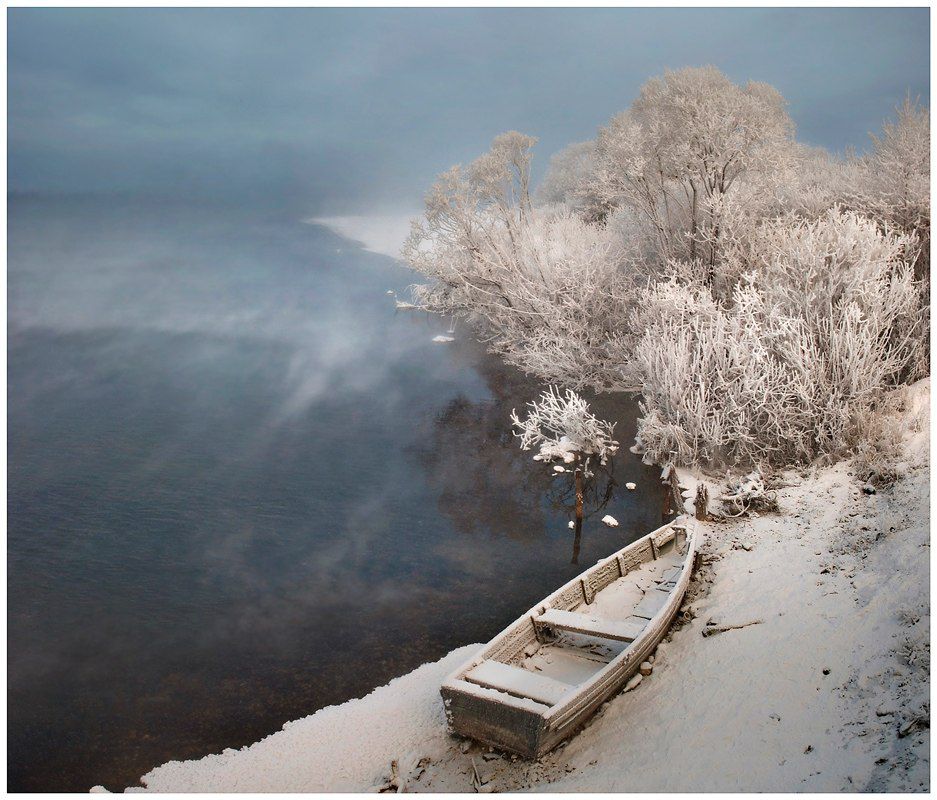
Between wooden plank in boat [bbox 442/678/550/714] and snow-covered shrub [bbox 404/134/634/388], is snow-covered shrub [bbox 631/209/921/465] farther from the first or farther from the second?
wooden plank in boat [bbox 442/678/550/714]

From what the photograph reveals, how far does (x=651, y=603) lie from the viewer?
38.9 ft

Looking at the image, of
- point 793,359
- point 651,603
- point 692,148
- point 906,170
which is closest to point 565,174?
point 692,148

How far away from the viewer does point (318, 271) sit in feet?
171

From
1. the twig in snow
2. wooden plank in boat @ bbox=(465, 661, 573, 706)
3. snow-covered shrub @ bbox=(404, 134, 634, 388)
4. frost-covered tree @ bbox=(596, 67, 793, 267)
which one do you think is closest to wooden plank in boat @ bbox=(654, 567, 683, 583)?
the twig in snow

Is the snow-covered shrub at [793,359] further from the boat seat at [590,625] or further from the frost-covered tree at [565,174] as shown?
the frost-covered tree at [565,174]

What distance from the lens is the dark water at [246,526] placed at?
36.4ft

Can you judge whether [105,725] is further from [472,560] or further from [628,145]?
[628,145]

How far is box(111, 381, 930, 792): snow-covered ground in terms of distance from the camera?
7.84 m

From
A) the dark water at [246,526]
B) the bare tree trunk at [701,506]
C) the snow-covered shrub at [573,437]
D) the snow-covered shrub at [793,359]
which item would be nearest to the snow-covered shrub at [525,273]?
the dark water at [246,526]

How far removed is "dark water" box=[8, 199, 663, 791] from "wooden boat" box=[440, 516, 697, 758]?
5.79 feet

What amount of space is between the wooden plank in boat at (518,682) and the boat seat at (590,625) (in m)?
1.11

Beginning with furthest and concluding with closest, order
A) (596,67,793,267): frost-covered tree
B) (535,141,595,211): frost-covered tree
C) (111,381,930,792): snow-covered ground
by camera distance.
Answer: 1. (535,141,595,211): frost-covered tree
2. (596,67,793,267): frost-covered tree
3. (111,381,930,792): snow-covered ground

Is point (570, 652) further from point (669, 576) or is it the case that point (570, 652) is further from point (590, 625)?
point (669, 576)

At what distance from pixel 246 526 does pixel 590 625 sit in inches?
369
